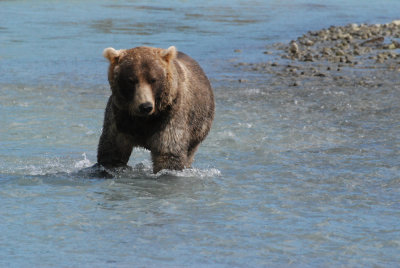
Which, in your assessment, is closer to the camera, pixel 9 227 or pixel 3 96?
pixel 9 227

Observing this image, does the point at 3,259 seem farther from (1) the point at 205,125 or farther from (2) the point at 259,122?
(2) the point at 259,122

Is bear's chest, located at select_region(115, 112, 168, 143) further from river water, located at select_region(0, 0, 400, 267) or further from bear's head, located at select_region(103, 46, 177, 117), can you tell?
river water, located at select_region(0, 0, 400, 267)

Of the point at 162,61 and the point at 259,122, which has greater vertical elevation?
the point at 162,61

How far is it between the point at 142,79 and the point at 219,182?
4.98 feet

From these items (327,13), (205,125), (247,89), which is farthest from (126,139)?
(327,13)

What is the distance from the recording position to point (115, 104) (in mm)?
6902

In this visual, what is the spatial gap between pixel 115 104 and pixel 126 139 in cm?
41

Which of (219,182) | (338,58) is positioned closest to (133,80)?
(219,182)

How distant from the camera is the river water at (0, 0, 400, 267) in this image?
5.54 metres

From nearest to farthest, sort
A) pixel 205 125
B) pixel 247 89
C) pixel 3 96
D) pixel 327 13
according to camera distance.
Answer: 1. pixel 205 125
2. pixel 3 96
3. pixel 247 89
4. pixel 327 13

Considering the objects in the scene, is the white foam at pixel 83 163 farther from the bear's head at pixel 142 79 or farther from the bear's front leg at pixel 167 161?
the bear's head at pixel 142 79

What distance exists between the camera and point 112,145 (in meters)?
7.24

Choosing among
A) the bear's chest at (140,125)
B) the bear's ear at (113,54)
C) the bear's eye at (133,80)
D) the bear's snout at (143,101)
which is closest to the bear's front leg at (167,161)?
the bear's chest at (140,125)

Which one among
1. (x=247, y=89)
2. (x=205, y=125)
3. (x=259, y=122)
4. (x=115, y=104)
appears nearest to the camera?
(x=115, y=104)
